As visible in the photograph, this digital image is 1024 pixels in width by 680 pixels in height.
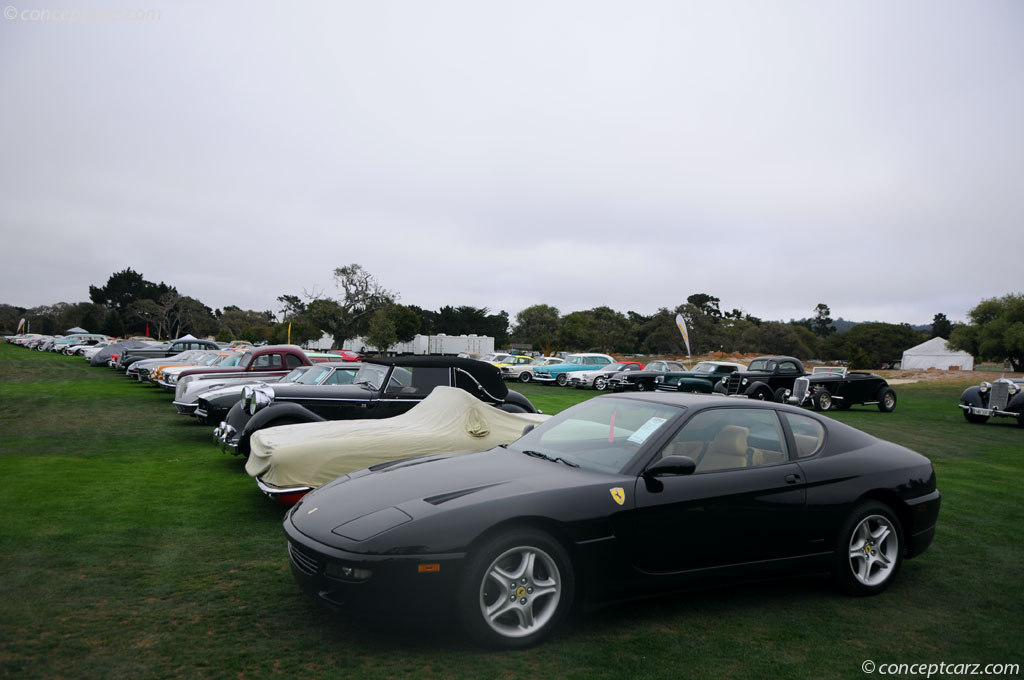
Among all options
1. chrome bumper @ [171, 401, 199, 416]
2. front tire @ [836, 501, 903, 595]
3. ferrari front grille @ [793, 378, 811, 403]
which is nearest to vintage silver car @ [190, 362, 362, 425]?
chrome bumper @ [171, 401, 199, 416]

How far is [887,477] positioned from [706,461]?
1445 millimetres

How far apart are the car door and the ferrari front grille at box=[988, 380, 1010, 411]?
16804 mm

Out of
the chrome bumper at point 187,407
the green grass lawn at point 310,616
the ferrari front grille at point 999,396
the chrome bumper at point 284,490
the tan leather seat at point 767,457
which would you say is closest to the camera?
the green grass lawn at point 310,616

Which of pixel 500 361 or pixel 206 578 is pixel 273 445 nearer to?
pixel 206 578

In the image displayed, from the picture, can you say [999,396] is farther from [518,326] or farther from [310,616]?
[518,326]

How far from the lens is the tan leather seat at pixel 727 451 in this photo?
13.8ft

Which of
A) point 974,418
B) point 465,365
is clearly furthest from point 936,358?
point 465,365

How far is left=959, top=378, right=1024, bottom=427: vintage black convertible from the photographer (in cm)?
1678

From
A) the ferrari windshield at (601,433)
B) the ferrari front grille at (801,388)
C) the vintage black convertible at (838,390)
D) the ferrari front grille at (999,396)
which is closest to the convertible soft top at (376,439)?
the ferrari windshield at (601,433)

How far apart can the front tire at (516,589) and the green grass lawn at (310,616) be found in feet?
0.38

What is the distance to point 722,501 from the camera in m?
4.04

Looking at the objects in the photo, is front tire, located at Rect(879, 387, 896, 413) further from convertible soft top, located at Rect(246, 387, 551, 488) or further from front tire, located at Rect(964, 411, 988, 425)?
convertible soft top, located at Rect(246, 387, 551, 488)

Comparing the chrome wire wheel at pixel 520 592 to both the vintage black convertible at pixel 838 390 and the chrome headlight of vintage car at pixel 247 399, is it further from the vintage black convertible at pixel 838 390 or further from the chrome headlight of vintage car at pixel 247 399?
the vintage black convertible at pixel 838 390

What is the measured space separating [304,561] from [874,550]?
3.84 m
